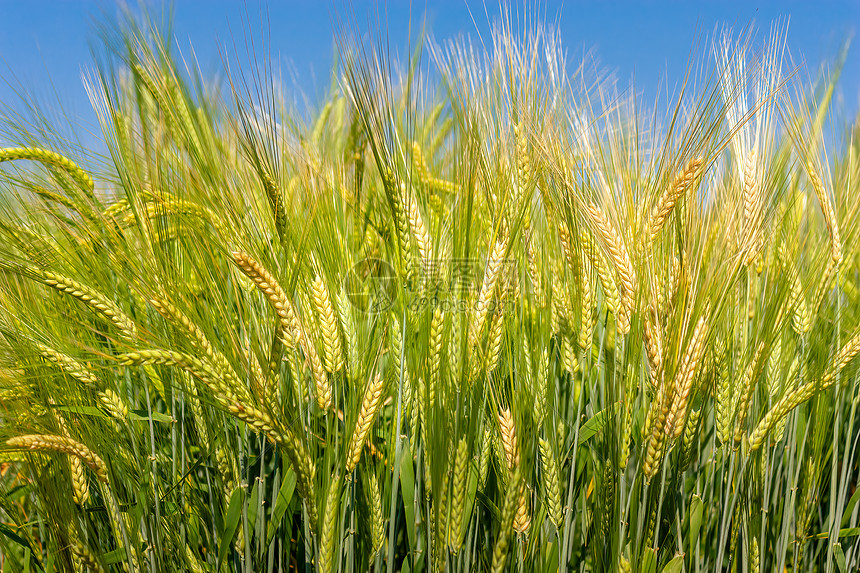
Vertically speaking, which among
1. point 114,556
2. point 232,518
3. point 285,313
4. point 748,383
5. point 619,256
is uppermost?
point 619,256

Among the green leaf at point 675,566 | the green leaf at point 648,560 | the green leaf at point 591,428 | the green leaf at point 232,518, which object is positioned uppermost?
the green leaf at point 591,428

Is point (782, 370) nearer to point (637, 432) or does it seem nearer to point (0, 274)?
point (637, 432)

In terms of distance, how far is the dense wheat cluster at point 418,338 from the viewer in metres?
0.89

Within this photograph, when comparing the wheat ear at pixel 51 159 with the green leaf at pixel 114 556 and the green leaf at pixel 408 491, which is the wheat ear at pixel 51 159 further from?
the green leaf at pixel 408 491

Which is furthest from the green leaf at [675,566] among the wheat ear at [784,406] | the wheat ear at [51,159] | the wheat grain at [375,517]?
the wheat ear at [51,159]

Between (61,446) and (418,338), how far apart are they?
62 centimetres

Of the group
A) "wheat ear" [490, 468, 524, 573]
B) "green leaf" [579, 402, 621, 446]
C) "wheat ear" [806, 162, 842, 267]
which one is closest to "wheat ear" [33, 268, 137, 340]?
"wheat ear" [490, 468, 524, 573]

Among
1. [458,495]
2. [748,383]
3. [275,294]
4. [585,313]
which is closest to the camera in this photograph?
[275,294]

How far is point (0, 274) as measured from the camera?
1.07 metres

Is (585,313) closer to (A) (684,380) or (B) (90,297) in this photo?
(A) (684,380)

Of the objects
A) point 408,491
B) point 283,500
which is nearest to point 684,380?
point 408,491

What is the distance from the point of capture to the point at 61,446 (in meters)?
0.90

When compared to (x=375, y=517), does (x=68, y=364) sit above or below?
above

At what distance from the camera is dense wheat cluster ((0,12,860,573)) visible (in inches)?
34.9
